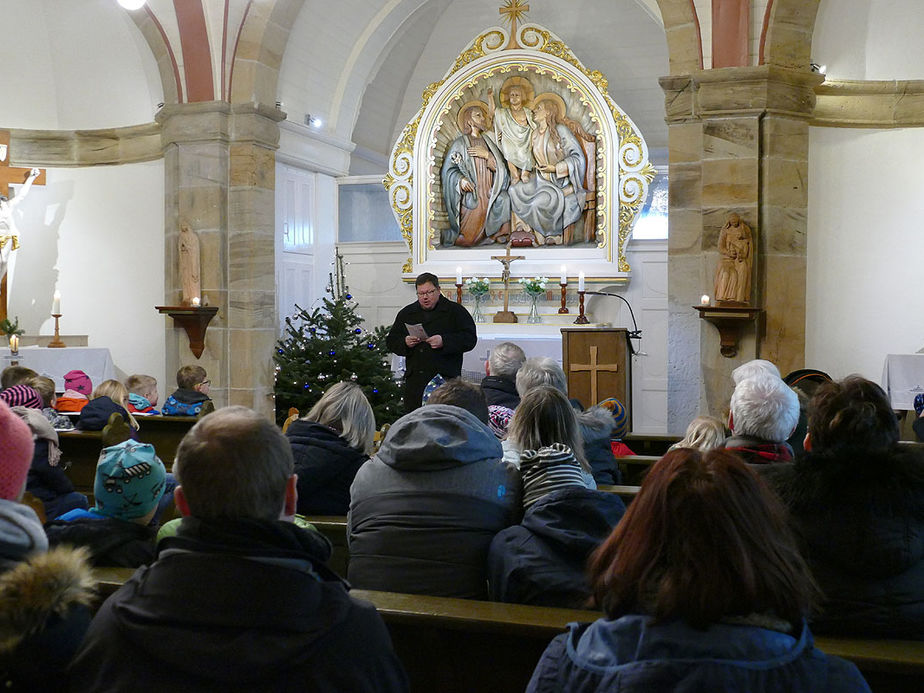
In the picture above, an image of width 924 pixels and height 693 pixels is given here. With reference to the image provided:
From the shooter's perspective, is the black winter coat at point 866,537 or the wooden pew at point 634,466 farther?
the wooden pew at point 634,466

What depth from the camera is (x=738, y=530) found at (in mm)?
1571

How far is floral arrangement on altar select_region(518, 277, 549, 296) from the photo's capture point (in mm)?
11133

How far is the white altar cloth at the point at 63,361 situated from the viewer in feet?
33.6

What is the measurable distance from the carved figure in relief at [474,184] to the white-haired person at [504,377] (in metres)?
6.35

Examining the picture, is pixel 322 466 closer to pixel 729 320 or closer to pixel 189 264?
pixel 729 320

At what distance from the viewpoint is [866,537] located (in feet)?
7.69

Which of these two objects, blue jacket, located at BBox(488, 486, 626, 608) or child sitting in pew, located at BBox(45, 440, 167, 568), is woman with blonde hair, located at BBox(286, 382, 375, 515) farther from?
blue jacket, located at BBox(488, 486, 626, 608)

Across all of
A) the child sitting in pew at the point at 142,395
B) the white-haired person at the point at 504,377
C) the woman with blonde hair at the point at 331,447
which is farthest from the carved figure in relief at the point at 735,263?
the woman with blonde hair at the point at 331,447

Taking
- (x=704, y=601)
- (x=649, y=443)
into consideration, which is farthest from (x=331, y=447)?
(x=649, y=443)

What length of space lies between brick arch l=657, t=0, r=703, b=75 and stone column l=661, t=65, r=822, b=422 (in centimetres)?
19

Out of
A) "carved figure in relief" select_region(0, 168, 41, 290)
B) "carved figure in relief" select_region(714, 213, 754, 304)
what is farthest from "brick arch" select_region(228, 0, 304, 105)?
"carved figure in relief" select_region(714, 213, 754, 304)

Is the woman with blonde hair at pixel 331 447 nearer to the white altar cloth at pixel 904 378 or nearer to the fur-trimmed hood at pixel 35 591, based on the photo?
the fur-trimmed hood at pixel 35 591

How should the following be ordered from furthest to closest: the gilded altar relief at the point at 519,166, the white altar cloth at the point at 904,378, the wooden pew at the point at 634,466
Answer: the gilded altar relief at the point at 519,166, the white altar cloth at the point at 904,378, the wooden pew at the point at 634,466

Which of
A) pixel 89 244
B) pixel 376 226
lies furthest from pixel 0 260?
pixel 376 226
